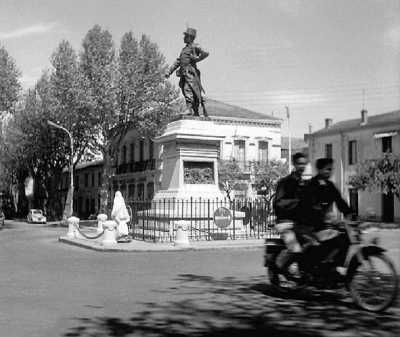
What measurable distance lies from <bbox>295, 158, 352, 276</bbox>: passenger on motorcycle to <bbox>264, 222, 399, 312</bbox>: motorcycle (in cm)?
11

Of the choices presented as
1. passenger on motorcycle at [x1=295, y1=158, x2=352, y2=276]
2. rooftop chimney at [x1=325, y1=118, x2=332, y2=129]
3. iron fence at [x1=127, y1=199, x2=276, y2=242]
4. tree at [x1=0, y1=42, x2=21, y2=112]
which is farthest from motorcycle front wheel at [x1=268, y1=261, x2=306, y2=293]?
rooftop chimney at [x1=325, y1=118, x2=332, y2=129]

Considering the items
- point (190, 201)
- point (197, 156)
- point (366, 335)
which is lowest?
point (366, 335)

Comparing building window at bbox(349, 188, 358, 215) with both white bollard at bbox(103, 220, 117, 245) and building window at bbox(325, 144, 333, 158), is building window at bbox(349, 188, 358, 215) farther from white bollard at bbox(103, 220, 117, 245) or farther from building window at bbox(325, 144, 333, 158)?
white bollard at bbox(103, 220, 117, 245)

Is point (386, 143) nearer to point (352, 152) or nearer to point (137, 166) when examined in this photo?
point (352, 152)

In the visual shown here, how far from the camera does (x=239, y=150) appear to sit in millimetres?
48750

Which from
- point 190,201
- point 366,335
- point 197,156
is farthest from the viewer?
point 197,156

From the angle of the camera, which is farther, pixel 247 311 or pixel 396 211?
pixel 396 211

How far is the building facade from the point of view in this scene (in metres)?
42.7

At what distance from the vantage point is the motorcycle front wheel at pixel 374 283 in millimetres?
6425

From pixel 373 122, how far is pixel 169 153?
29473 mm

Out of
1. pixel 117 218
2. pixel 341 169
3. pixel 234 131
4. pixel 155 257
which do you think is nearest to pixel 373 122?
pixel 341 169

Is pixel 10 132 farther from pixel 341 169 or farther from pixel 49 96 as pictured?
pixel 341 169

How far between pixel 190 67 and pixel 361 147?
29428mm

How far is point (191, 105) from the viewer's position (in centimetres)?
1994
